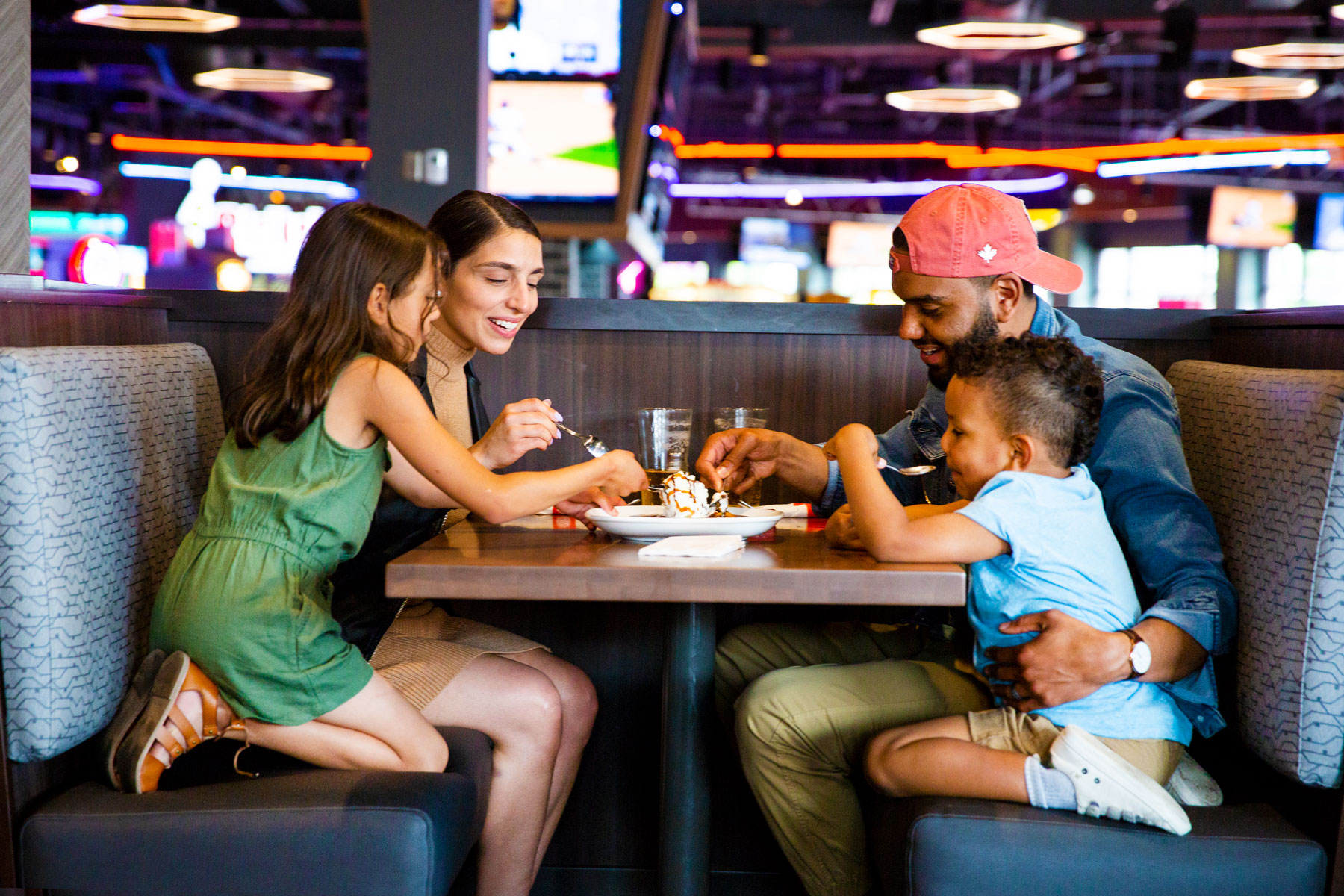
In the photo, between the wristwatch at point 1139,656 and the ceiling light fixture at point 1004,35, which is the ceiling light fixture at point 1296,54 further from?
the wristwatch at point 1139,656

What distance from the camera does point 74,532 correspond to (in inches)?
62.1

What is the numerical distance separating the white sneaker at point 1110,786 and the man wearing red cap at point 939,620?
79 millimetres

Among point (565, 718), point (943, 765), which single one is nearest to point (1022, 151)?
point (565, 718)

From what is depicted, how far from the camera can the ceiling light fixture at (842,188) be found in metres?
14.8

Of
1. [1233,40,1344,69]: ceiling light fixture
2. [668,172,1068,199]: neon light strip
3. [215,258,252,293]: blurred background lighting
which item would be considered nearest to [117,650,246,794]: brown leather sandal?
[1233,40,1344,69]: ceiling light fixture

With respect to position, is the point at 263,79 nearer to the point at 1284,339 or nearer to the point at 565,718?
the point at 565,718

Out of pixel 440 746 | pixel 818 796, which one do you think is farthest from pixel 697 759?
pixel 440 746

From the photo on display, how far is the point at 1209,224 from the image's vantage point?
14.3m

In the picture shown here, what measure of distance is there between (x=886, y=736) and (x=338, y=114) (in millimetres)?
13034

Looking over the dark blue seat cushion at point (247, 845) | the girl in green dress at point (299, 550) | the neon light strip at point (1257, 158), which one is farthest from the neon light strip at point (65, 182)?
the dark blue seat cushion at point (247, 845)

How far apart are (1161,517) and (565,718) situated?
105 cm

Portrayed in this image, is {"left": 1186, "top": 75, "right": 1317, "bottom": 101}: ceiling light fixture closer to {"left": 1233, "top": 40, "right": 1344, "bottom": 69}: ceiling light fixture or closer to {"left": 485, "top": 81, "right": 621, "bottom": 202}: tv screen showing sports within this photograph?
{"left": 1233, "top": 40, "right": 1344, "bottom": 69}: ceiling light fixture

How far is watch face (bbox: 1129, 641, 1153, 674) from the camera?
1596 millimetres

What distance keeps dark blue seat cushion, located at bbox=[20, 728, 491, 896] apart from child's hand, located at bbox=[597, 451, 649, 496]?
525 mm
